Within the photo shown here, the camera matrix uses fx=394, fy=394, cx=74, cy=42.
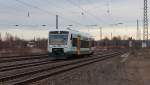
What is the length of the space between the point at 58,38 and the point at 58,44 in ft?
2.13

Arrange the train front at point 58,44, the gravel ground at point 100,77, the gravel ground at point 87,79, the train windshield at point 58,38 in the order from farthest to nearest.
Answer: the train windshield at point 58,38 < the train front at point 58,44 < the gravel ground at point 100,77 < the gravel ground at point 87,79

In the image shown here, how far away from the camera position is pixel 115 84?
1723 cm

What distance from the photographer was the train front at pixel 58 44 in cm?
4144

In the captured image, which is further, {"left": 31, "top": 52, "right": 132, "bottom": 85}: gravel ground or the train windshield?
the train windshield

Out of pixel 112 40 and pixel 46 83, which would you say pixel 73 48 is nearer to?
pixel 46 83

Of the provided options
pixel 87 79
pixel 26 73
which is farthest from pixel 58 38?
pixel 87 79

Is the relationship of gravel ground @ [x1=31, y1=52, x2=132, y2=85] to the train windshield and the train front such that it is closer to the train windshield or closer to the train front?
the train front

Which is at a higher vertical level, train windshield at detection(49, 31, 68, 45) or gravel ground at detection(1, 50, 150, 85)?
train windshield at detection(49, 31, 68, 45)

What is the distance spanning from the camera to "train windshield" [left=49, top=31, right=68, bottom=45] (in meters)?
41.8

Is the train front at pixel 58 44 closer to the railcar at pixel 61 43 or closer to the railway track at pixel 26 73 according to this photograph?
the railcar at pixel 61 43

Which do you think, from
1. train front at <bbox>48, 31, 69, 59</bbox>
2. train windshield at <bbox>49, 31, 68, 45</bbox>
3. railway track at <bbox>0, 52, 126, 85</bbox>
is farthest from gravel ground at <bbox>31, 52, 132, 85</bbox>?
train windshield at <bbox>49, 31, 68, 45</bbox>

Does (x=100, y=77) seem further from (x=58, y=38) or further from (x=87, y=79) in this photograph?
(x=58, y=38)

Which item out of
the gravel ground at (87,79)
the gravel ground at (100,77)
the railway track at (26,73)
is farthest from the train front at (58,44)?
the gravel ground at (87,79)

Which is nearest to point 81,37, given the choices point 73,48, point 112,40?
point 73,48
